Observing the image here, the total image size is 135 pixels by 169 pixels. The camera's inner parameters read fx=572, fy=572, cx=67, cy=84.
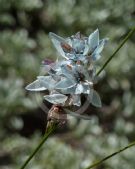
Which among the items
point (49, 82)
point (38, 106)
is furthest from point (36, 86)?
point (38, 106)

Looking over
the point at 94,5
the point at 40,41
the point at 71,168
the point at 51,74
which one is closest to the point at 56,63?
the point at 51,74

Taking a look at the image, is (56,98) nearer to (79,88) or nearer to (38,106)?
(79,88)

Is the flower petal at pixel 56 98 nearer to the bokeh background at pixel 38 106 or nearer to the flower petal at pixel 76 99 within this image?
the flower petal at pixel 76 99

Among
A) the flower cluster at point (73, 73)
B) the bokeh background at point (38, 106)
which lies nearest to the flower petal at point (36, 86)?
the flower cluster at point (73, 73)

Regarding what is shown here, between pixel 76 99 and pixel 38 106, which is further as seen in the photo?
pixel 38 106

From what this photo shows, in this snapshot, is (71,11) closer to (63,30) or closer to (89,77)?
(63,30)

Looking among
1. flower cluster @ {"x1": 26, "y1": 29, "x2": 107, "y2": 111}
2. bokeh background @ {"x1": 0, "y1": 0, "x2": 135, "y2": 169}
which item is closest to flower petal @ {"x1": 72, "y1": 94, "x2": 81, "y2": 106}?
flower cluster @ {"x1": 26, "y1": 29, "x2": 107, "y2": 111}
